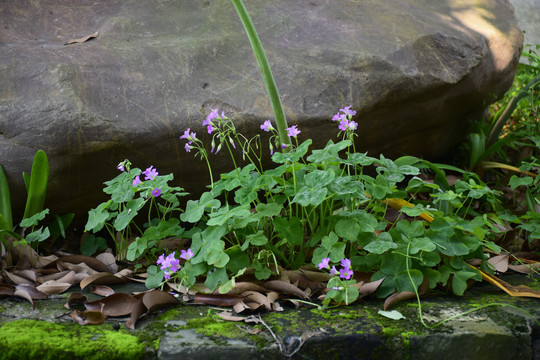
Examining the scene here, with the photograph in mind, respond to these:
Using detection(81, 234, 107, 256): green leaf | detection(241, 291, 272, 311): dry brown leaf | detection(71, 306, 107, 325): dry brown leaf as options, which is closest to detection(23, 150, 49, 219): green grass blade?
detection(81, 234, 107, 256): green leaf

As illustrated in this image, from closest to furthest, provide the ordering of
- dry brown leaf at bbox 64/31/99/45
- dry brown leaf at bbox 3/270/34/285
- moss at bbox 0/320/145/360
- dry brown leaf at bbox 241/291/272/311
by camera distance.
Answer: moss at bbox 0/320/145/360
dry brown leaf at bbox 241/291/272/311
dry brown leaf at bbox 3/270/34/285
dry brown leaf at bbox 64/31/99/45

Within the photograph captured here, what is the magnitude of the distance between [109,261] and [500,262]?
4.73 feet

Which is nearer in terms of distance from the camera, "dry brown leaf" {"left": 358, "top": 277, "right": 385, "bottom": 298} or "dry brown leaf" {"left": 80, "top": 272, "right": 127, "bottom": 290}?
"dry brown leaf" {"left": 358, "top": 277, "right": 385, "bottom": 298}

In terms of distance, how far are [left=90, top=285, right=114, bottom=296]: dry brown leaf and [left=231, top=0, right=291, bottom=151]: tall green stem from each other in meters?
0.79

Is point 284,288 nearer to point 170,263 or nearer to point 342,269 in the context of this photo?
point 342,269

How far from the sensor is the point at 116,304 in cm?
165

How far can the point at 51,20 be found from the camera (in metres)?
2.80

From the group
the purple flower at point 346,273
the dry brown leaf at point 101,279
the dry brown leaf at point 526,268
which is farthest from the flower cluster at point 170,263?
the dry brown leaf at point 526,268

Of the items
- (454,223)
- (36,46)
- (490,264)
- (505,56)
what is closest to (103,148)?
(36,46)

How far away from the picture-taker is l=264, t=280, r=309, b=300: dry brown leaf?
5.67 feet

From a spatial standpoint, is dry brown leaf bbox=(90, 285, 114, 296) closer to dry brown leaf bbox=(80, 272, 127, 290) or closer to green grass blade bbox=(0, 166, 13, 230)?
dry brown leaf bbox=(80, 272, 127, 290)

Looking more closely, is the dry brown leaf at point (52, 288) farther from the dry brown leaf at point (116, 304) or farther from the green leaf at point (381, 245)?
the green leaf at point (381, 245)

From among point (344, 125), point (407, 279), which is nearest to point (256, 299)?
point (407, 279)

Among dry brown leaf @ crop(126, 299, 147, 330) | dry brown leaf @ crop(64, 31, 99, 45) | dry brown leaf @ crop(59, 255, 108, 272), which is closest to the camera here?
dry brown leaf @ crop(126, 299, 147, 330)
